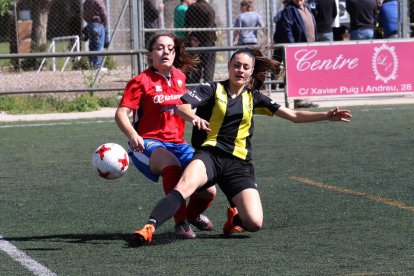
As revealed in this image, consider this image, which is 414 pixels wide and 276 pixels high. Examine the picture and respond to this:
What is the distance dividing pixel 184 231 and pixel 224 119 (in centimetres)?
82

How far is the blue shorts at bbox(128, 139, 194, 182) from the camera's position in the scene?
765cm

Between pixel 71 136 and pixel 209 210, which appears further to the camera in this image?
pixel 71 136

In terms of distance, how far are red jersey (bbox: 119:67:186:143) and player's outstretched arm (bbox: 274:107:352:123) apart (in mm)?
738

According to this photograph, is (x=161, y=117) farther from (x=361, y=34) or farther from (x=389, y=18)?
(x=389, y=18)

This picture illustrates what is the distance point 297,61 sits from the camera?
58.5ft

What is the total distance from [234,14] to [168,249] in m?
18.8

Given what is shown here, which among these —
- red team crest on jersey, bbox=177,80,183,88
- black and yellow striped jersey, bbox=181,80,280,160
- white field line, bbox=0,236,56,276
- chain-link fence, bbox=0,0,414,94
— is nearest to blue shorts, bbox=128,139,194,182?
black and yellow striped jersey, bbox=181,80,280,160

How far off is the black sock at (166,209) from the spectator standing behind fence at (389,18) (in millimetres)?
13613

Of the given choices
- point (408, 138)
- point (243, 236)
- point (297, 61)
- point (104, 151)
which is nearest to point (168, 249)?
point (243, 236)

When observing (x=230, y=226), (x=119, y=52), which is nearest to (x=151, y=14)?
(x=119, y=52)

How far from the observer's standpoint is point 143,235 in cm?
683

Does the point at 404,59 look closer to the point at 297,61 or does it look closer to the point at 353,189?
the point at 297,61

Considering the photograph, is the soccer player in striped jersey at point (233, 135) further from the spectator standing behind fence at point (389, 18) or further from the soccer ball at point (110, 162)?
the spectator standing behind fence at point (389, 18)

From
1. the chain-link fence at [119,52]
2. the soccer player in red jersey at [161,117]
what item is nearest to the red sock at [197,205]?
the soccer player in red jersey at [161,117]
